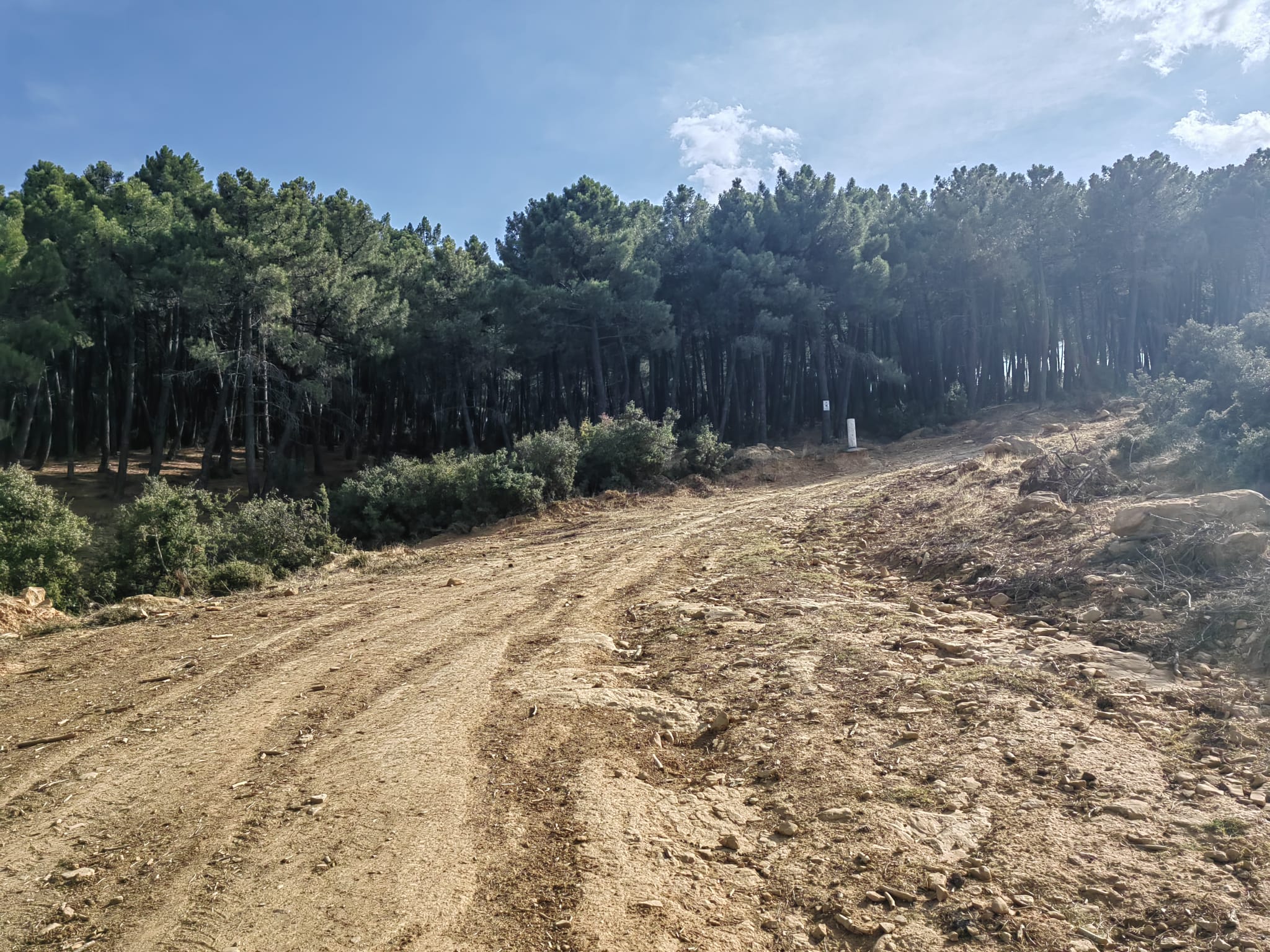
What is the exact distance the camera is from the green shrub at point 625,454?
2167cm

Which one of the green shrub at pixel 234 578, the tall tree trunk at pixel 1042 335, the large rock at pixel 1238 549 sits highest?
the tall tree trunk at pixel 1042 335

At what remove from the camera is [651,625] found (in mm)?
8508

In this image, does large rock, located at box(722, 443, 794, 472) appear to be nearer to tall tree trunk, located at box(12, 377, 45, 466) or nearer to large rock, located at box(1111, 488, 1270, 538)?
large rock, located at box(1111, 488, 1270, 538)

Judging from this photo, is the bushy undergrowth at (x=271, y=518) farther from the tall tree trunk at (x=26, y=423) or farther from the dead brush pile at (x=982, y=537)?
the tall tree trunk at (x=26, y=423)

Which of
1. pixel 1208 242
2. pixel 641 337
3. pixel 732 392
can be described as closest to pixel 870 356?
pixel 732 392

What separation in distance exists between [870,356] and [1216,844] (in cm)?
3496

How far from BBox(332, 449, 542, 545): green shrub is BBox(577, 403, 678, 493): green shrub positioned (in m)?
3.12

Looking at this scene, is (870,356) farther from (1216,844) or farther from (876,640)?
(1216,844)

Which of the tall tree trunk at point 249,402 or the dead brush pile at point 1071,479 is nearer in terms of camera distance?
the dead brush pile at point 1071,479

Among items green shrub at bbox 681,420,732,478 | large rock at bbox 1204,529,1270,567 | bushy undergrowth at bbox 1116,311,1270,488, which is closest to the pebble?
large rock at bbox 1204,529,1270,567

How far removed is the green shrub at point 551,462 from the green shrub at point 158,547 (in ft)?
25.5

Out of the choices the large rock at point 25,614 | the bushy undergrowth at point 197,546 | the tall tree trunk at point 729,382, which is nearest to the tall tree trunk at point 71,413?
the bushy undergrowth at point 197,546

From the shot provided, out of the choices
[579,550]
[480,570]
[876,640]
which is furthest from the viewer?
[579,550]

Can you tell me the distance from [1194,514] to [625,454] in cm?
1489
